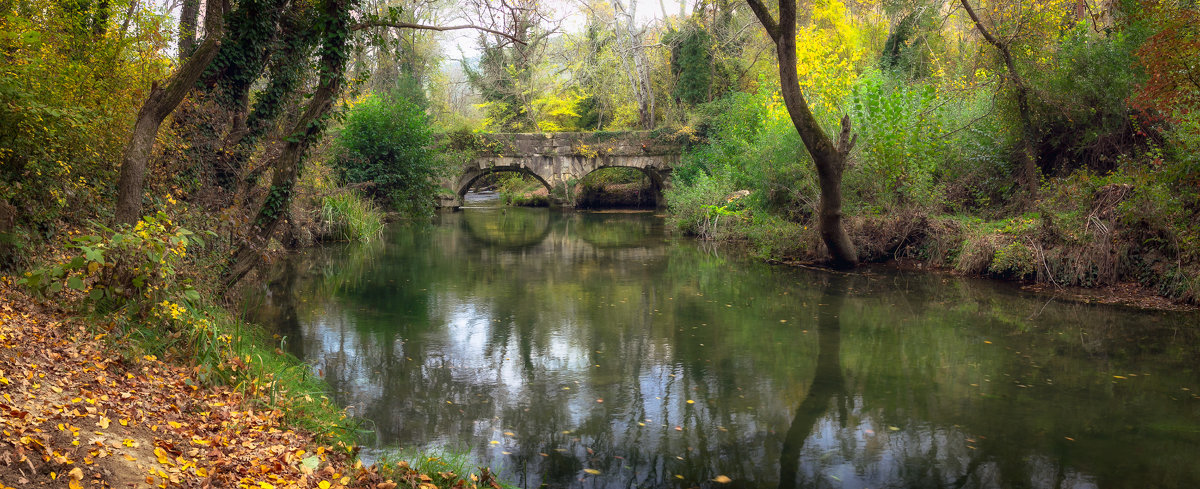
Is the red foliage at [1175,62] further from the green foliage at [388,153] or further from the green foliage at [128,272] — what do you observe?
the green foliage at [388,153]

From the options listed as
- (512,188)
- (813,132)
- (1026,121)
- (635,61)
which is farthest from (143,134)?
(512,188)

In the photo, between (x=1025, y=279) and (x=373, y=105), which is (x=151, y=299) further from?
(x=373, y=105)

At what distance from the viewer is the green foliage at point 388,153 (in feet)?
67.8

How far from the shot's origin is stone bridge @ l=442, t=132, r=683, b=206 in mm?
30406

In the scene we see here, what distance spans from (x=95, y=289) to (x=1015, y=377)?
7.56m

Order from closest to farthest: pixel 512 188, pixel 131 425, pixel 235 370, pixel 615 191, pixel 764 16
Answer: pixel 131 425
pixel 235 370
pixel 764 16
pixel 615 191
pixel 512 188

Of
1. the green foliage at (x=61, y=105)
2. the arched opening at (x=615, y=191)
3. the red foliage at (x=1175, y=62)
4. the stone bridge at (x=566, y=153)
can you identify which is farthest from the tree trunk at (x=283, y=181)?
the arched opening at (x=615, y=191)

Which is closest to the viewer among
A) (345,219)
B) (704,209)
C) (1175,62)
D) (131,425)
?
(131,425)

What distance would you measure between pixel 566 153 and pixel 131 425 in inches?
1087

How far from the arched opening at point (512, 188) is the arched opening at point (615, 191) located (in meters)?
1.91

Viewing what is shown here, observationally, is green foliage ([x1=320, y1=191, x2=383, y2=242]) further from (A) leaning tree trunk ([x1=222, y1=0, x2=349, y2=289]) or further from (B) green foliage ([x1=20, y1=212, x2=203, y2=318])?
(B) green foliage ([x1=20, y1=212, x2=203, y2=318])

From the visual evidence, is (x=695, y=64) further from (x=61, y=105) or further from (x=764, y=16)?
(x=61, y=105)

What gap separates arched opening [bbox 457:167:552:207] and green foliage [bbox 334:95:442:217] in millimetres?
9701

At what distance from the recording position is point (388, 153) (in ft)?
69.0
